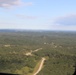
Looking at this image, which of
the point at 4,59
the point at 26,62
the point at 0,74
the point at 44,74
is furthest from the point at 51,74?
the point at 0,74

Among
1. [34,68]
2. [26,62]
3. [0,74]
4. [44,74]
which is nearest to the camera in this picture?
[0,74]

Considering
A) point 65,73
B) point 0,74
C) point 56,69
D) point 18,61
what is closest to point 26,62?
point 18,61

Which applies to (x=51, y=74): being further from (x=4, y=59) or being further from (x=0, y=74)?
(x=0, y=74)

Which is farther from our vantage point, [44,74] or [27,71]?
[27,71]

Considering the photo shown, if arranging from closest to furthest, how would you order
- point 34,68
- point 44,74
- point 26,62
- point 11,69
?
1. point 44,74
2. point 11,69
3. point 34,68
4. point 26,62

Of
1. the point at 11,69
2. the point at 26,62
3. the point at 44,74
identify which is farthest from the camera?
the point at 26,62

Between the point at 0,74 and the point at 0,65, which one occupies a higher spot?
the point at 0,74

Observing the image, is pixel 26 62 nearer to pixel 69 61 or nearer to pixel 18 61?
pixel 18 61

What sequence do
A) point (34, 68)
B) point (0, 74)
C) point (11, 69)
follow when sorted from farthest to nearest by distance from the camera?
point (34, 68)
point (11, 69)
point (0, 74)

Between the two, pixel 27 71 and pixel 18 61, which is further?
pixel 18 61
